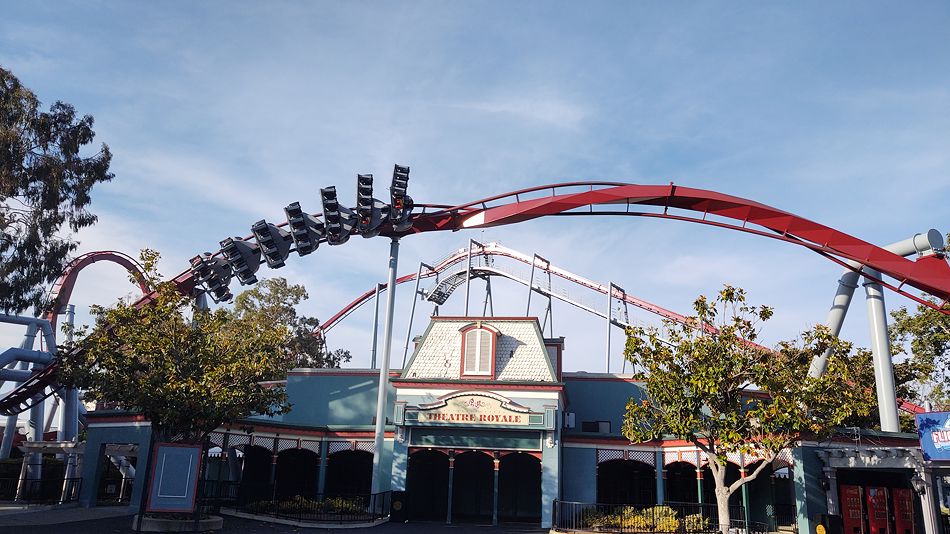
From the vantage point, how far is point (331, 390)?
36.1 metres

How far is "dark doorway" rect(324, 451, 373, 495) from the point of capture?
3303 cm

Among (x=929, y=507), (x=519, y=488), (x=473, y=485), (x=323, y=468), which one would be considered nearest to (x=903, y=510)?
(x=929, y=507)

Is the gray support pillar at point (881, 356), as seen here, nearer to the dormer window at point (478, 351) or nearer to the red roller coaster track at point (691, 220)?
the red roller coaster track at point (691, 220)

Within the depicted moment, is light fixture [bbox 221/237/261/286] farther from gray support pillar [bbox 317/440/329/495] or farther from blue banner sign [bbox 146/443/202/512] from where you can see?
blue banner sign [bbox 146/443/202/512]

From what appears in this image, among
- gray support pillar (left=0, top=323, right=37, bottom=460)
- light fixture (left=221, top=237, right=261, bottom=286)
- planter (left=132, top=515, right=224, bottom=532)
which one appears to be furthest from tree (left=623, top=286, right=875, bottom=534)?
gray support pillar (left=0, top=323, right=37, bottom=460)

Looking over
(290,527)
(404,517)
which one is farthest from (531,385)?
(290,527)

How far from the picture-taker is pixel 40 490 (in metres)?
30.8

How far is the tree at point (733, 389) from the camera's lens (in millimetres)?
19688

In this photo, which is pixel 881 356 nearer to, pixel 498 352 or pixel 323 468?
pixel 498 352

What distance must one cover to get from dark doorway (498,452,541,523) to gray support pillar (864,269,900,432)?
14.3m

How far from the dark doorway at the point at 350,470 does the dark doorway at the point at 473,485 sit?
4311 millimetres

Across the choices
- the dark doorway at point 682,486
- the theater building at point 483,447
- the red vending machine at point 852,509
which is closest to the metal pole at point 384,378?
the theater building at point 483,447

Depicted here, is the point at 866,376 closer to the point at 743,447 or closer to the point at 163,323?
the point at 743,447

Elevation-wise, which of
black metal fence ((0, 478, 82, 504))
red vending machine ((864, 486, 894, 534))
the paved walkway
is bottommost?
the paved walkway
